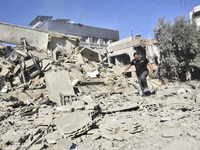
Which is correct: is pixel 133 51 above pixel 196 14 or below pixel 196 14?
below

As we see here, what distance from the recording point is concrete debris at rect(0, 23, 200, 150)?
287 centimetres

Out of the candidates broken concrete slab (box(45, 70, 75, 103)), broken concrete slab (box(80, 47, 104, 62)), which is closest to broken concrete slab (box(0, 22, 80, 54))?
broken concrete slab (box(80, 47, 104, 62))

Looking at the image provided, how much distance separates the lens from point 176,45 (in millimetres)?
14734

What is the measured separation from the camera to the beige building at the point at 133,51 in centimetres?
1719

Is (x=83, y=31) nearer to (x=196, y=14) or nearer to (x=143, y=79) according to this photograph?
(x=196, y=14)

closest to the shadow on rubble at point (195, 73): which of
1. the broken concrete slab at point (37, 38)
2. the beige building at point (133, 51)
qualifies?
the beige building at point (133, 51)

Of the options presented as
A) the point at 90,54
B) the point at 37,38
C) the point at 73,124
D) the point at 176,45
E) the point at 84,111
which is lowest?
the point at 73,124

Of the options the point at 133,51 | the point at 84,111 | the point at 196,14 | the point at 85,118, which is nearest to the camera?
the point at 85,118

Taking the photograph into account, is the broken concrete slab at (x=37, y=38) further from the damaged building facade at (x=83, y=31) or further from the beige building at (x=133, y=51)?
the damaged building facade at (x=83, y=31)

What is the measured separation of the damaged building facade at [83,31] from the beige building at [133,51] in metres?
8.82

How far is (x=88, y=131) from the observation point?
3.29 meters

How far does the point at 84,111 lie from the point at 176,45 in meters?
13.4

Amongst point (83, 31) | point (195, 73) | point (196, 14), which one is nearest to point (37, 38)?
point (195, 73)

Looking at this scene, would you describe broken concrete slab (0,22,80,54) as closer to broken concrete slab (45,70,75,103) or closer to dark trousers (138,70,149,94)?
broken concrete slab (45,70,75,103)
